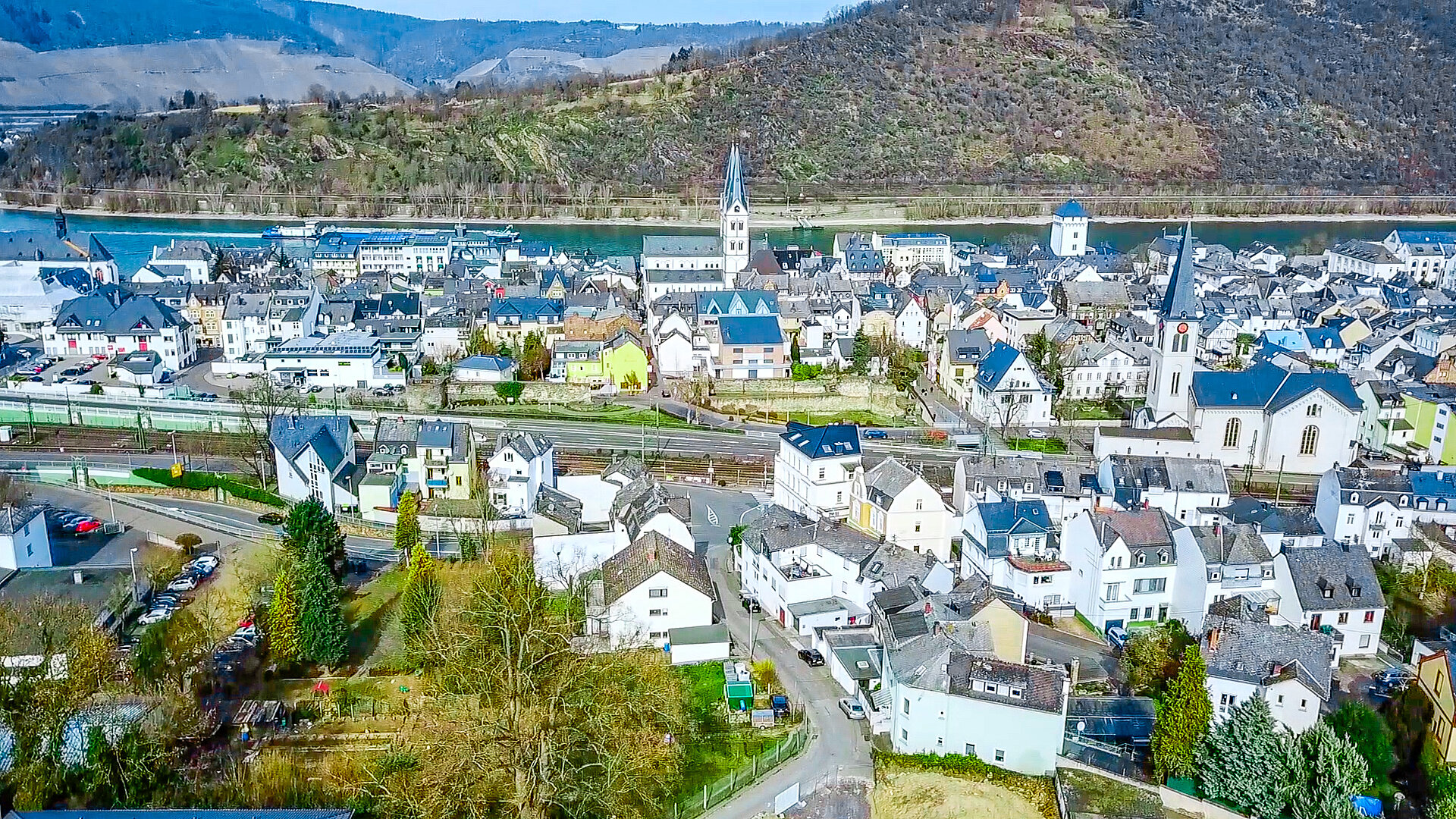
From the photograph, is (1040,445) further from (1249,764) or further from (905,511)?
(1249,764)

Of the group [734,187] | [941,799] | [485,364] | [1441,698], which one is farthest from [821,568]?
[734,187]

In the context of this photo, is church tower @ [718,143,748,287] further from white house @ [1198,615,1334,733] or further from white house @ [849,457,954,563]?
white house @ [1198,615,1334,733]

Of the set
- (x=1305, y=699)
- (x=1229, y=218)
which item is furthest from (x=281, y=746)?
(x=1229, y=218)

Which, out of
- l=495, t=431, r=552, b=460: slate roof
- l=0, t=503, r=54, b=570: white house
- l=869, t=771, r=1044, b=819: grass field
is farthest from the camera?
l=495, t=431, r=552, b=460: slate roof

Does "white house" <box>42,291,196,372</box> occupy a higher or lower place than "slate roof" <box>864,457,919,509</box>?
higher

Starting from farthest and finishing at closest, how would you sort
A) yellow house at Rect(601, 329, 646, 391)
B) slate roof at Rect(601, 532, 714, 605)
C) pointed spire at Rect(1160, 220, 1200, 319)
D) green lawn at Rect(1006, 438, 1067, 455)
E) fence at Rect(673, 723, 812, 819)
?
1. yellow house at Rect(601, 329, 646, 391)
2. green lawn at Rect(1006, 438, 1067, 455)
3. pointed spire at Rect(1160, 220, 1200, 319)
4. slate roof at Rect(601, 532, 714, 605)
5. fence at Rect(673, 723, 812, 819)

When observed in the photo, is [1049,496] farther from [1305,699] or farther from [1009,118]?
[1009,118]

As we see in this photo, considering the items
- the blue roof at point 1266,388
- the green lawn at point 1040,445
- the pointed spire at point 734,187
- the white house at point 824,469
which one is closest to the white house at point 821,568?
the white house at point 824,469

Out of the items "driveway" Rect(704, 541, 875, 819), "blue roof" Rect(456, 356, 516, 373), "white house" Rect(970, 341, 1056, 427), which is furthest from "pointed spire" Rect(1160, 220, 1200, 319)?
"blue roof" Rect(456, 356, 516, 373)
